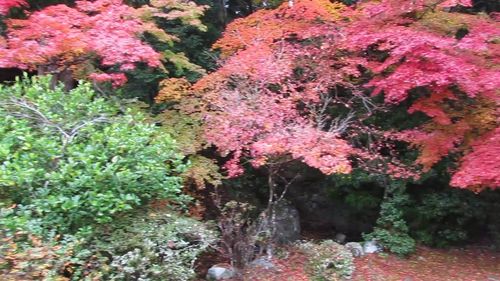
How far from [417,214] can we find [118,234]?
5.84 m

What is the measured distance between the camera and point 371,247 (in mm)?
8438

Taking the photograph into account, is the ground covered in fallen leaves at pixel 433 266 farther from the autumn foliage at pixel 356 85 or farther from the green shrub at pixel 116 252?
the green shrub at pixel 116 252

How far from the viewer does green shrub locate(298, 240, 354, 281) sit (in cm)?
698

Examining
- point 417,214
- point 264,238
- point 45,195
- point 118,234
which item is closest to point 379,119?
point 417,214

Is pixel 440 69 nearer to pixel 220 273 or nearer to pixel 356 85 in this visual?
pixel 356 85

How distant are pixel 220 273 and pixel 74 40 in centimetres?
404

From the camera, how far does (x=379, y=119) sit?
9.05 metres

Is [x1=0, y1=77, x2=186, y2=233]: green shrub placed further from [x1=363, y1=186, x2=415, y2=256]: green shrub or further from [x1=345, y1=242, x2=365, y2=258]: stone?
[x1=363, y1=186, x2=415, y2=256]: green shrub

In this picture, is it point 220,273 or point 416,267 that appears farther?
point 416,267

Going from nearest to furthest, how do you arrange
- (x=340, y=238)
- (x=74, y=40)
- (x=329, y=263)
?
(x=74, y=40), (x=329, y=263), (x=340, y=238)

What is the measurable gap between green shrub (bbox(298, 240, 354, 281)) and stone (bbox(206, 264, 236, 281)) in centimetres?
122

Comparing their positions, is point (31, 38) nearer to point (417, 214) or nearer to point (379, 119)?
point (379, 119)

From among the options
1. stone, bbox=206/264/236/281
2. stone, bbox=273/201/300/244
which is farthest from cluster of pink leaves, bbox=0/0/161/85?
stone, bbox=273/201/300/244

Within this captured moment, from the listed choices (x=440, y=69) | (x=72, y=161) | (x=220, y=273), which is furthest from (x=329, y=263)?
(x=72, y=161)
